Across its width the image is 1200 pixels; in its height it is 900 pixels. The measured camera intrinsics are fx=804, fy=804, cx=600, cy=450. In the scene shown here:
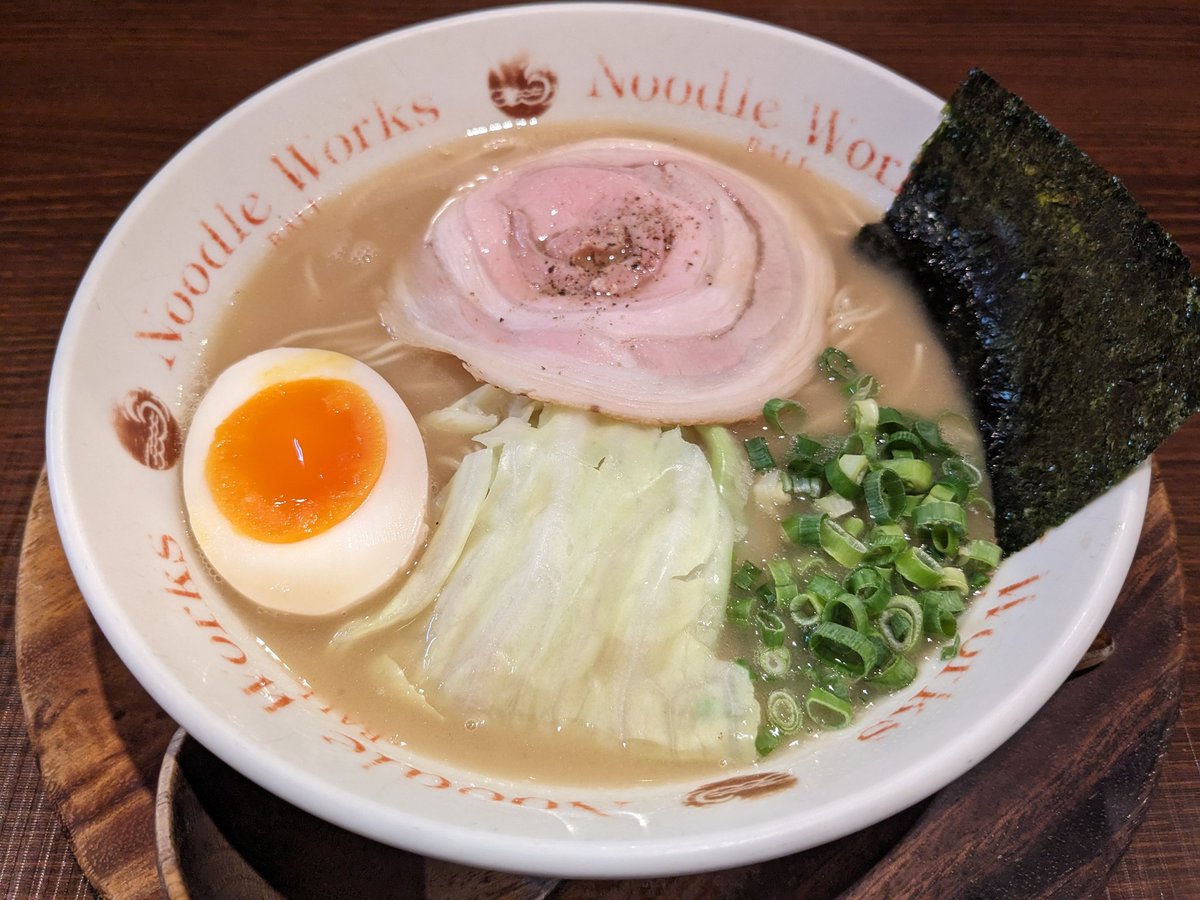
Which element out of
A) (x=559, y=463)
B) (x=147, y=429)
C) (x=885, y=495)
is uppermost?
(x=885, y=495)

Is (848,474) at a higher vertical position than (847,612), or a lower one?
higher

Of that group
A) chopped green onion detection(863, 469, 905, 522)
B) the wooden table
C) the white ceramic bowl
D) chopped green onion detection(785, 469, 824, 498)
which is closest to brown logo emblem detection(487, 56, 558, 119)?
the white ceramic bowl

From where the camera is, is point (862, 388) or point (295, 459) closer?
point (295, 459)

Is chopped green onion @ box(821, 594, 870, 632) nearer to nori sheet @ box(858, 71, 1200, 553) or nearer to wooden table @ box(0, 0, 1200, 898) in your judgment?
nori sheet @ box(858, 71, 1200, 553)

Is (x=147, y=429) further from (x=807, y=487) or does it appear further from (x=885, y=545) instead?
(x=885, y=545)

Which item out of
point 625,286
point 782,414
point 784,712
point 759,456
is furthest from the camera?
point 625,286

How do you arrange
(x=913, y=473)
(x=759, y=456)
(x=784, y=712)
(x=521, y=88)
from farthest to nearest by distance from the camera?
1. (x=521, y=88)
2. (x=759, y=456)
3. (x=913, y=473)
4. (x=784, y=712)

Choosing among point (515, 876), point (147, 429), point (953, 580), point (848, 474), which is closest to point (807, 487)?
point (848, 474)
